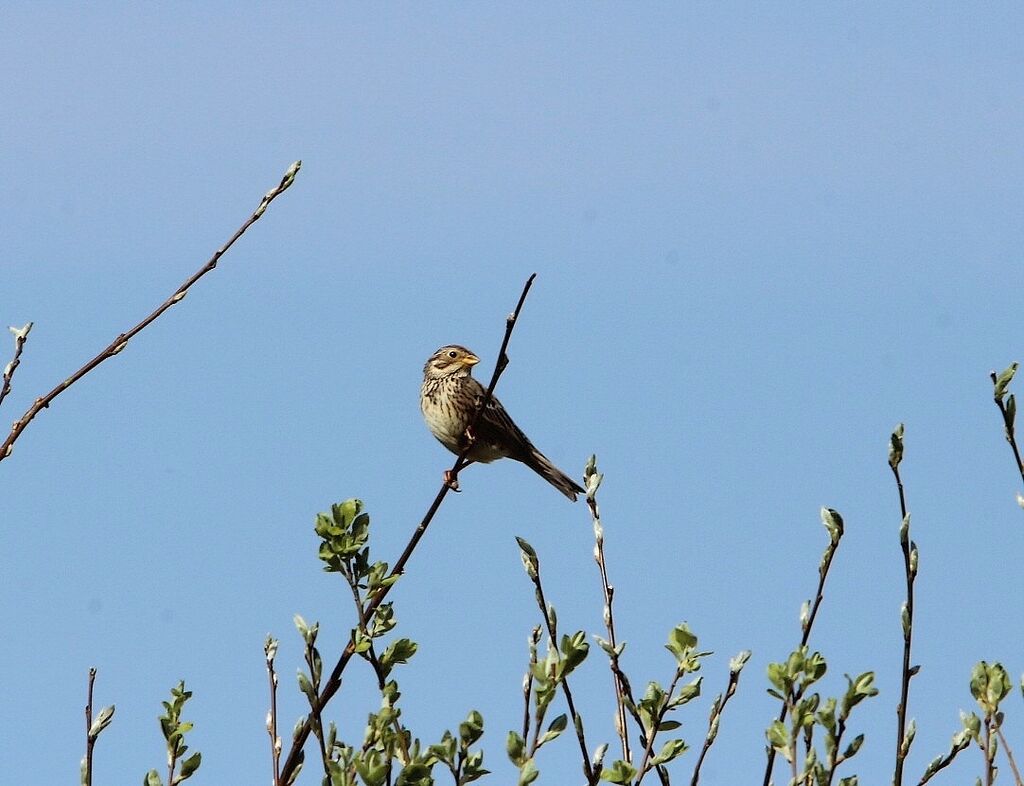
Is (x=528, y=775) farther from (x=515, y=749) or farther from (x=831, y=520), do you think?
(x=831, y=520)

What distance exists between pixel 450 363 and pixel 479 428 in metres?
1.20

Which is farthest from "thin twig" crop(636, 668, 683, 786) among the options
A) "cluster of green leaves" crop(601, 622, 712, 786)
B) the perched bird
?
the perched bird

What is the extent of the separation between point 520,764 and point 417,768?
0.65ft

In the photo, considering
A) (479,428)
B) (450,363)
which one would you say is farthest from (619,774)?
(450,363)

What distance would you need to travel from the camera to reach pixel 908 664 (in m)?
2.98

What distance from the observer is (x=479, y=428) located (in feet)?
33.0

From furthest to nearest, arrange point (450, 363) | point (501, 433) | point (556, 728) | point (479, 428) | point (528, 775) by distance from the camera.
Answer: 1. point (450, 363)
2. point (501, 433)
3. point (479, 428)
4. point (556, 728)
5. point (528, 775)

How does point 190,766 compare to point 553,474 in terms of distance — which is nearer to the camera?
point 190,766

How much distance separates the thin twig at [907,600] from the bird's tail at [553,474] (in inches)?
278

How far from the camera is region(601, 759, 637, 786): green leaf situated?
Result: 3.05 m

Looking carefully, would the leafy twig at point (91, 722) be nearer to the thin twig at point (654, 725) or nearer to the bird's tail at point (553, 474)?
the thin twig at point (654, 725)

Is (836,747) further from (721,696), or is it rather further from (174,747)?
(174,747)

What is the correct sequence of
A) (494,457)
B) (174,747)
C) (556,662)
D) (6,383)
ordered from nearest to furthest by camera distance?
(556,662)
(174,747)
(6,383)
(494,457)

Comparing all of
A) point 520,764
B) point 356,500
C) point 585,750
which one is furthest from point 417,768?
point 356,500
